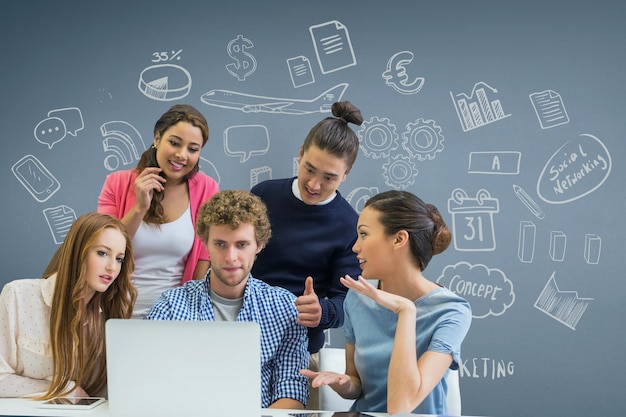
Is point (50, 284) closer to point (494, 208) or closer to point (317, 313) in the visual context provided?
point (317, 313)

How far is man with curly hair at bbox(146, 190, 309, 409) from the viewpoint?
1.95 metres

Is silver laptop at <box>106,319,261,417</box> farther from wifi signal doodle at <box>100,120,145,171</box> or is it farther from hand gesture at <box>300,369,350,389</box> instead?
wifi signal doodle at <box>100,120,145,171</box>

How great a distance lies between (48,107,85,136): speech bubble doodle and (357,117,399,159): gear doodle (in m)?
1.33

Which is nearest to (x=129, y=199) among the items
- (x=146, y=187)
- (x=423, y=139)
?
(x=146, y=187)

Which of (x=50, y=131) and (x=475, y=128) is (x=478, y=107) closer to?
(x=475, y=128)

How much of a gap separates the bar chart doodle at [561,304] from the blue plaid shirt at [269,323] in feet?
5.10

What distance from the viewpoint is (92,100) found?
332 cm

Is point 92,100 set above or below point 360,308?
above

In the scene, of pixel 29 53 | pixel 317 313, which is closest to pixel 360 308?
pixel 317 313

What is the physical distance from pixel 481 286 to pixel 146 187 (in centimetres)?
164

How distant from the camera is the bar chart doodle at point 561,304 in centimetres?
316

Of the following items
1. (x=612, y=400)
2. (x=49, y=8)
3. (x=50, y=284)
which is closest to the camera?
(x=50, y=284)

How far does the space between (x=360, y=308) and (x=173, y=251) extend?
77cm

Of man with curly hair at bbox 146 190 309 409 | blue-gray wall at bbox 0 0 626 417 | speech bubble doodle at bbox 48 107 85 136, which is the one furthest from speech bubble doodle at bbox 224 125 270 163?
man with curly hair at bbox 146 190 309 409
